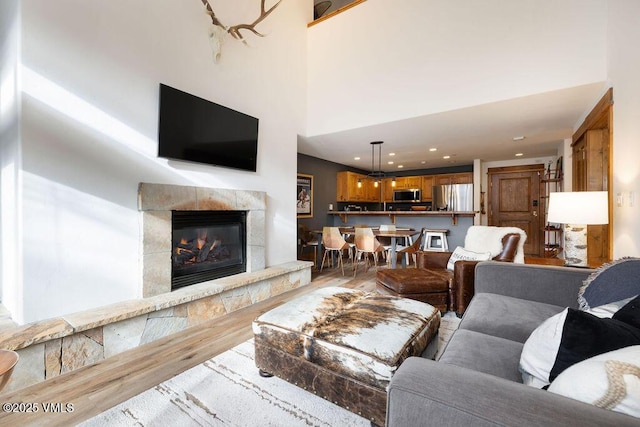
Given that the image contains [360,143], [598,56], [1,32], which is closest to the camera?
Result: [1,32]

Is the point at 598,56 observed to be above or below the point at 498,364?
above

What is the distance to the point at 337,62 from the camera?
4191 millimetres

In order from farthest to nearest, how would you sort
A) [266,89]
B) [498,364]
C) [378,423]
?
[266,89] → [378,423] → [498,364]

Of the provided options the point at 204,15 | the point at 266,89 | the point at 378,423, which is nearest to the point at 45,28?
the point at 204,15

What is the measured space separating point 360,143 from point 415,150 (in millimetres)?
1362

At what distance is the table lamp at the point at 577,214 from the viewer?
2258mm

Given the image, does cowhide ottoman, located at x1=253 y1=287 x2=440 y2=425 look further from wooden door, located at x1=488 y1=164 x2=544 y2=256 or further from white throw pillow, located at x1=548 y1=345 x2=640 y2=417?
wooden door, located at x1=488 y1=164 x2=544 y2=256

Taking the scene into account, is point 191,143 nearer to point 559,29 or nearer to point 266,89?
point 266,89

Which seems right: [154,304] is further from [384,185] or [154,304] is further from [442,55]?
[384,185]

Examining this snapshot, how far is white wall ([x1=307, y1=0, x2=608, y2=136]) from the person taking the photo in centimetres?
276

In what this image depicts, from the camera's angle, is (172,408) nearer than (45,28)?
Yes

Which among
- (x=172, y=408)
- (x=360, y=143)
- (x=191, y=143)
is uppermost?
(x=360, y=143)

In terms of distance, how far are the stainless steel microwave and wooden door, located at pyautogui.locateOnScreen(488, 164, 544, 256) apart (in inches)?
67.5

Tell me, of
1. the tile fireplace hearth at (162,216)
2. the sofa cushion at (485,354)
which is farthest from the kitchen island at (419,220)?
the sofa cushion at (485,354)
